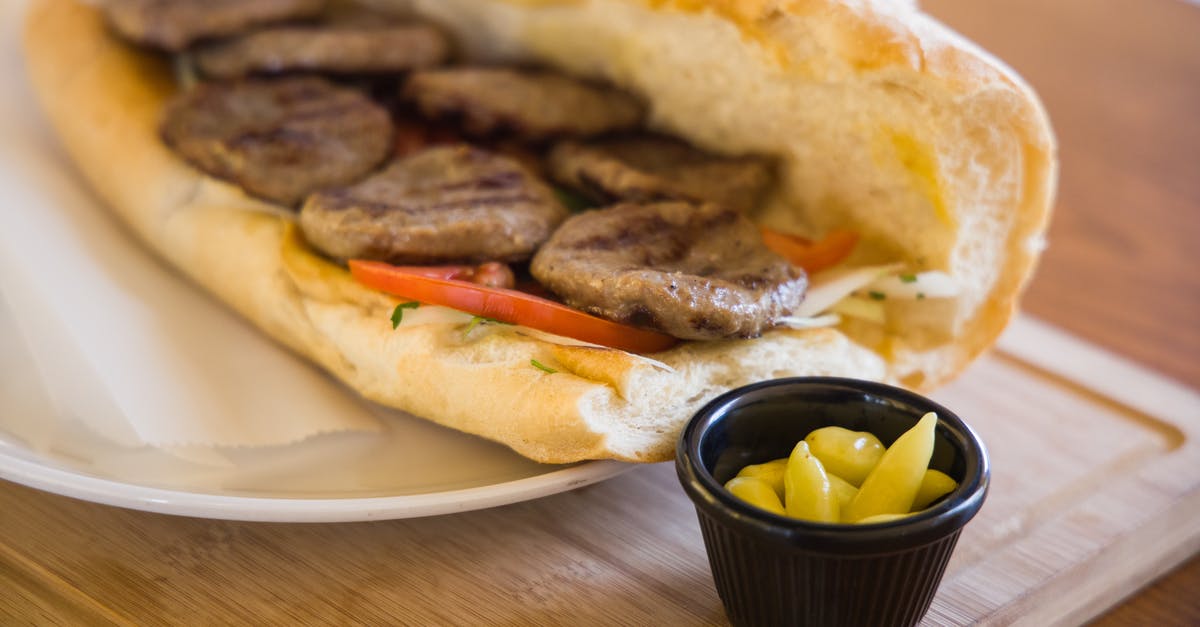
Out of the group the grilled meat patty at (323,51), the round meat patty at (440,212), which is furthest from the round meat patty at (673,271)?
the grilled meat patty at (323,51)

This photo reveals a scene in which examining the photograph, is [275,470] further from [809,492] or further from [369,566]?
[809,492]

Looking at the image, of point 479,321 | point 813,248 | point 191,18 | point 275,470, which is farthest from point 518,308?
point 191,18

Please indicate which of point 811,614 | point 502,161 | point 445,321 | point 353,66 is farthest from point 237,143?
point 811,614

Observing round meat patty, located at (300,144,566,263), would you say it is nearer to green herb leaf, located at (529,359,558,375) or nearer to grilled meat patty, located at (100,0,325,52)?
green herb leaf, located at (529,359,558,375)

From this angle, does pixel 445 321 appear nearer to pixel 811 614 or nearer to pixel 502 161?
pixel 502 161

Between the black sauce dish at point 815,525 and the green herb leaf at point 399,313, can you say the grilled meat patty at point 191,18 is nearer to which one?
the green herb leaf at point 399,313

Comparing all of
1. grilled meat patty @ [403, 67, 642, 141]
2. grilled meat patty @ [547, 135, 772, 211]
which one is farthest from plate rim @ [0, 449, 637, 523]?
grilled meat patty @ [403, 67, 642, 141]

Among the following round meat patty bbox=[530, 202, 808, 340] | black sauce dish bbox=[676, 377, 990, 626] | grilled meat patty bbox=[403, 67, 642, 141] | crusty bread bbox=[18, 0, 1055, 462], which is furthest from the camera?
grilled meat patty bbox=[403, 67, 642, 141]
